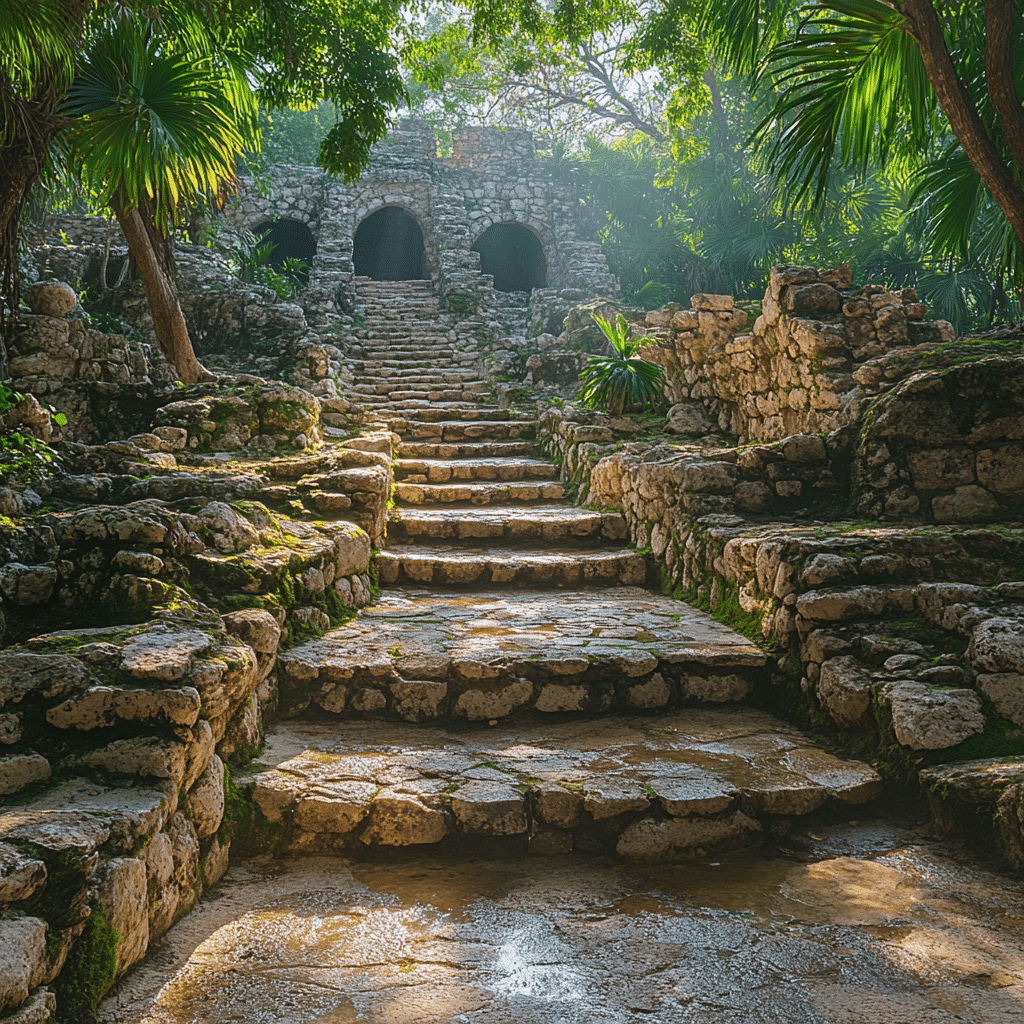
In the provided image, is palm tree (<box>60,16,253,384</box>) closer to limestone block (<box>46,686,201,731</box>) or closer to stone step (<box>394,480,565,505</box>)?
stone step (<box>394,480,565,505</box>)

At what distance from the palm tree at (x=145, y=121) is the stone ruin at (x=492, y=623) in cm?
147

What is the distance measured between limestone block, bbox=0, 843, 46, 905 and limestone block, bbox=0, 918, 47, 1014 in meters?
0.04

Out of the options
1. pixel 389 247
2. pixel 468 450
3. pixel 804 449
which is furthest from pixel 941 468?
pixel 389 247

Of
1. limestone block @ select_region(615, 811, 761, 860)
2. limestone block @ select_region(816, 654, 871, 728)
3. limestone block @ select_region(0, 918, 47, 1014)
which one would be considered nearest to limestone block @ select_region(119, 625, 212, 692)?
limestone block @ select_region(0, 918, 47, 1014)

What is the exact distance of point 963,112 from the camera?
369 cm

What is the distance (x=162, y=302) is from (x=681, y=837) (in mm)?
6424

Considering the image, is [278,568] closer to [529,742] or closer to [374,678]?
[374,678]

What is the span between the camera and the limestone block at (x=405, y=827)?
226 centimetres

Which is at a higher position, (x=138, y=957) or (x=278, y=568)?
(x=278, y=568)

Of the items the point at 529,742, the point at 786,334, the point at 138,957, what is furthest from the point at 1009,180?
the point at 138,957

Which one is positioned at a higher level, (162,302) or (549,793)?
(162,302)

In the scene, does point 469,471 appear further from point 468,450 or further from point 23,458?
point 23,458

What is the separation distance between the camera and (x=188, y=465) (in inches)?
187

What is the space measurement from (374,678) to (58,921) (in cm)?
159
